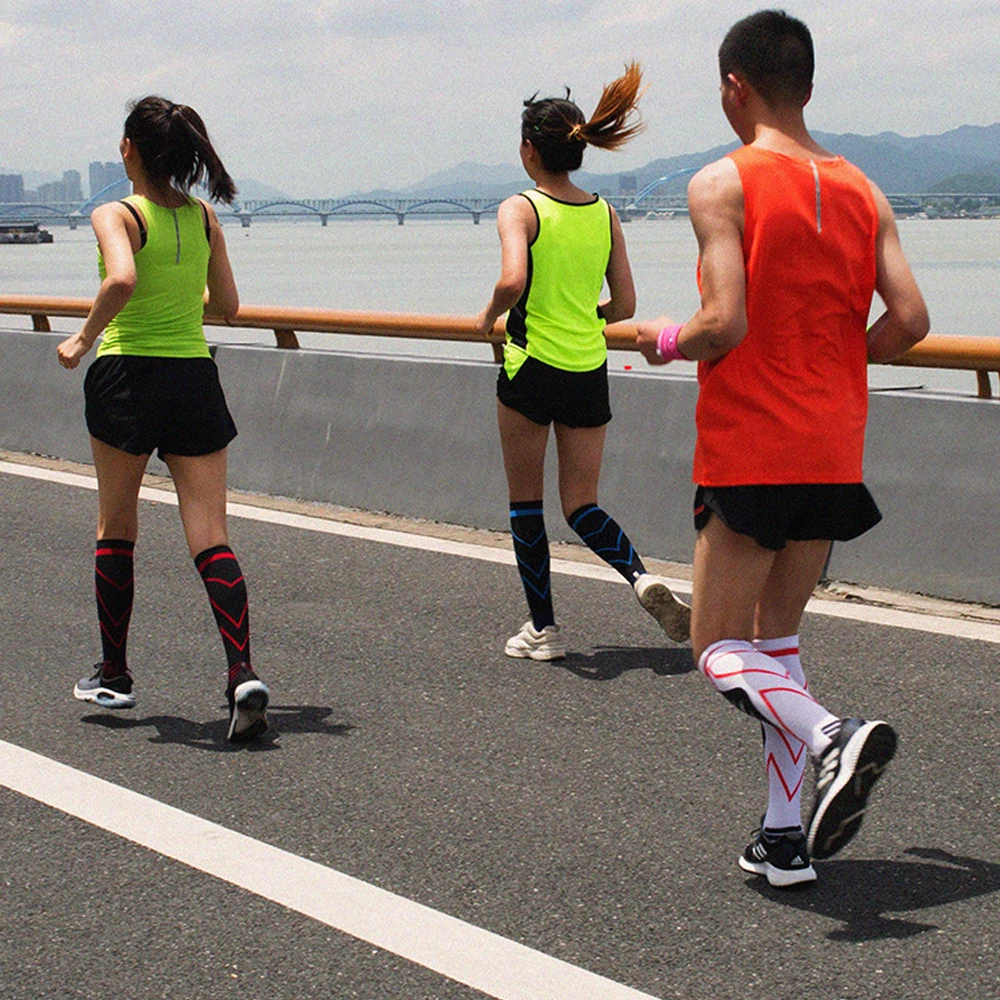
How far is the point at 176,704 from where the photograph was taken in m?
5.50

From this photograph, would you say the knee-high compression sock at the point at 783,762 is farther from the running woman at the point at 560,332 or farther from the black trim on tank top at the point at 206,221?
the black trim on tank top at the point at 206,221

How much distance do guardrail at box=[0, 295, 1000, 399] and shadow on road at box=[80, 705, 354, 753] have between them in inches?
73.6

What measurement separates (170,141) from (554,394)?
64.1 inches

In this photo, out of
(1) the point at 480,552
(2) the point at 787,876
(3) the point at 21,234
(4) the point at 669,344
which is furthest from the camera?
(3) the point at 21,234

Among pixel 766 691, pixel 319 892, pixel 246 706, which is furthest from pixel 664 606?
pixel 319 892

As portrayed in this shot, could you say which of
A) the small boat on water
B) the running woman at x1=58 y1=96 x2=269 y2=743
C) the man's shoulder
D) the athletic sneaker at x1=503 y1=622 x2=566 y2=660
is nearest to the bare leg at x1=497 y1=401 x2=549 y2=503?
the athletic sneaker at x1=503 y1=622 x2=566 y2=660

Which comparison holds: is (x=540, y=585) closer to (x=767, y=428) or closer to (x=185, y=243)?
(x=185, y=243)

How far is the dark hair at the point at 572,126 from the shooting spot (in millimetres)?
5566

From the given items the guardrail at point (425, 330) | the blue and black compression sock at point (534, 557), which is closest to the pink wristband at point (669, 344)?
the blue and black compression sock at point (534, 557)

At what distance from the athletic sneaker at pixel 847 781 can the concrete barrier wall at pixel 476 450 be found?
3.25 metres

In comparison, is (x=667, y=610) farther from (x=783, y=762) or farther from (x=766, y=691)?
(x=766, y=691)

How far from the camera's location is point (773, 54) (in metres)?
3.47

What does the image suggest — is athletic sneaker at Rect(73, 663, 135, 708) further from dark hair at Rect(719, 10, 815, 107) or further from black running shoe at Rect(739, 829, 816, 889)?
dark hair at Rect(719, 10, 815, 107)

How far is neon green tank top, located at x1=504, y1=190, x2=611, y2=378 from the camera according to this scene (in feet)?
18.8
